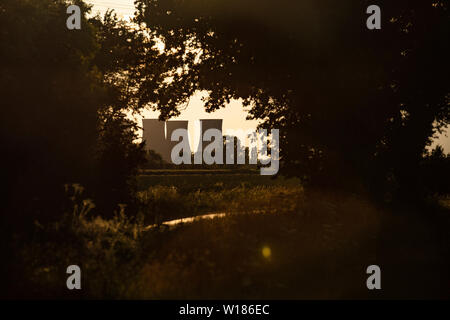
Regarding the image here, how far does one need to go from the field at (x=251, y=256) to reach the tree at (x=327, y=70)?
3508 mm

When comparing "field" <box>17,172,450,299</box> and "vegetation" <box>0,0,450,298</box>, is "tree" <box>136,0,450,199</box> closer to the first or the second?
"vegetation" <box>0,0,450,298</box>

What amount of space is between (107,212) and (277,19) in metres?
9.29

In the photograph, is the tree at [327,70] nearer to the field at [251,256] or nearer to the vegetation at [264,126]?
the vegetation at [264,126]

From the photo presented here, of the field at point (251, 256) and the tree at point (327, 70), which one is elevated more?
the tree at point (327, 70)

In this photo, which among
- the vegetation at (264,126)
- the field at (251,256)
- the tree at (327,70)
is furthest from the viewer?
the tree at (327,70)

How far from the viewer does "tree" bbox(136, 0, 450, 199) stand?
58.5ft

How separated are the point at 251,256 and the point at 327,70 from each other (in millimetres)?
8260

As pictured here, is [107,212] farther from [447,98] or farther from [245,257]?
[447,98]

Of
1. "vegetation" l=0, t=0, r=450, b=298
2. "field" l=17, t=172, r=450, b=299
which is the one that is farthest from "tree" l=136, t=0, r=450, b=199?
"field" l=17, t=172, r=450, b=299

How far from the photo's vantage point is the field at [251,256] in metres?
10.3

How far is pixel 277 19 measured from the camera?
17359mm

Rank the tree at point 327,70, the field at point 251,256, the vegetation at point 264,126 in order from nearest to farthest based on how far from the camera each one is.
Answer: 1. the field at point 251,256
2. the vegetation at point 264,126
3. the tree at point 327,70

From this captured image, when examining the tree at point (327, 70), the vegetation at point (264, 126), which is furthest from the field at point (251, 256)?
the tree at point (327, 70)
